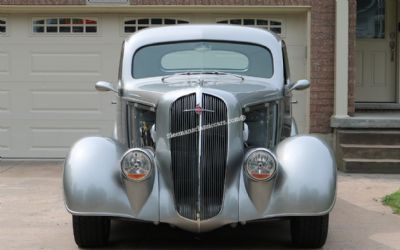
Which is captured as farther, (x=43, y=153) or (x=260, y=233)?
(x=43, y=153)

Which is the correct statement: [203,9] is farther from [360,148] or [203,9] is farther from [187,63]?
→ [187,63]

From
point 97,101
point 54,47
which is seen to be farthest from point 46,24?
point 97,101

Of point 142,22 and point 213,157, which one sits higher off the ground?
point 142,22

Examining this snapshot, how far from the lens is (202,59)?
677 centimetres

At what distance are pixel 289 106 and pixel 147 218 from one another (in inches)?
87.4

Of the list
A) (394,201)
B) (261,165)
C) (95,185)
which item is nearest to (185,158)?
(261,165)

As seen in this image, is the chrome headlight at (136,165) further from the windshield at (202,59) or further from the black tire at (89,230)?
the windshield at (202,59)

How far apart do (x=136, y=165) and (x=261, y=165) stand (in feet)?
3.20

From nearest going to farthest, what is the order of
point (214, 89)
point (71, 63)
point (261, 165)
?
1. point (261, 165)
2. point (214, 89)
3. point (71, 63)

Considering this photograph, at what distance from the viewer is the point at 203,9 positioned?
36.6 feet

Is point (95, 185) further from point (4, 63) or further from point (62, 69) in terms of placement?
point (4, 63)

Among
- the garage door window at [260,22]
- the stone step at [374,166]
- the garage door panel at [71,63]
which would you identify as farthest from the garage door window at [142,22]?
the stone step at [374,166]

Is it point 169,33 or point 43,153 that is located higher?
point 169,33

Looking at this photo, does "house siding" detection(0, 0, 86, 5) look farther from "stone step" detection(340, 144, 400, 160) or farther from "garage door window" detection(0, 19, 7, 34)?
"stone step" detection(340, 144, 400, 160)
